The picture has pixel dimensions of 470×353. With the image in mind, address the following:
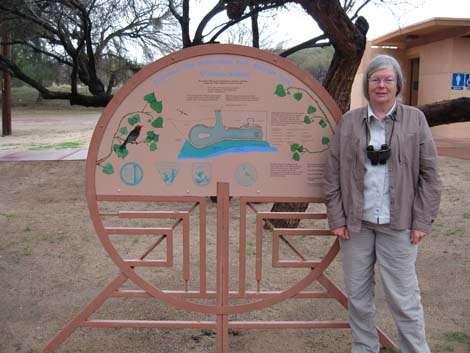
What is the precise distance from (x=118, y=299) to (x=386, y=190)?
248 cm

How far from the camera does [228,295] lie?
3023mm

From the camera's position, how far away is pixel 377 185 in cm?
254

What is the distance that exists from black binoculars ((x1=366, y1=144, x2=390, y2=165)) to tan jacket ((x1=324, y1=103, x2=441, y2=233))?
0.02m

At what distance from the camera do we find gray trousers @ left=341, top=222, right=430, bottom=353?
257cm

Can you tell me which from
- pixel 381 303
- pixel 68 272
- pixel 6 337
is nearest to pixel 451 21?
pixel 381 303

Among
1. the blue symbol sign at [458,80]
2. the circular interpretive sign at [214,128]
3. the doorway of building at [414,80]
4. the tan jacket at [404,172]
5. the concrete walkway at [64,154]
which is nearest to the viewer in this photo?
the tan jacket at [404,172]

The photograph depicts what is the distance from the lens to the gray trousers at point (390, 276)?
257 centimetres

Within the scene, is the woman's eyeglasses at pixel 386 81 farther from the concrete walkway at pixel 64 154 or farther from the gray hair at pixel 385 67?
the concrete walkway at pixel 64 154

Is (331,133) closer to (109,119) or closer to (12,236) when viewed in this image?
(109,119)

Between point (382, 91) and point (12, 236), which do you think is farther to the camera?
point (12, 236)

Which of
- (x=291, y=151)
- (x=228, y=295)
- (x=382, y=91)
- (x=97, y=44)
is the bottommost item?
(x=228, y=295)

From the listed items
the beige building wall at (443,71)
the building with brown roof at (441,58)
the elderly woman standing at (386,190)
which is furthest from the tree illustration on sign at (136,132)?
the building with brown roof at (441,58)

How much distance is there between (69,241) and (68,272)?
981mm

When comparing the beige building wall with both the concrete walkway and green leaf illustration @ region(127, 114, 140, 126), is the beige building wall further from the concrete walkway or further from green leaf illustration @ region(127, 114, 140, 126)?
green leaf illustration @ region(127, 114, 140, 126)
